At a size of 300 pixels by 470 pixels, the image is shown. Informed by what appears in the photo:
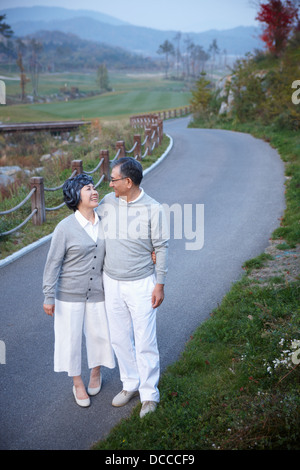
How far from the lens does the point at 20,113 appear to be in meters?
55.8

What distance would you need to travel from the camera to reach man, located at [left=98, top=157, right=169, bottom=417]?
4020 mm

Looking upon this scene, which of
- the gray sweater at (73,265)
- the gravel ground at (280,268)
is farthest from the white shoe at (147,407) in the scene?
the gravel ground at (280,268)

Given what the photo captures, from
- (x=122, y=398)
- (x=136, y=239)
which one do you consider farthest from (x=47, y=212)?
(x=136, y=239)

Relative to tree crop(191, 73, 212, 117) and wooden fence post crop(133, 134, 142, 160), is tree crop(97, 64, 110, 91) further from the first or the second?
wooden fence post crop(133, 134, 142, 160)

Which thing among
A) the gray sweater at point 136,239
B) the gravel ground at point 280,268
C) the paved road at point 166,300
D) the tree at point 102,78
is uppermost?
the tree at point 102,78

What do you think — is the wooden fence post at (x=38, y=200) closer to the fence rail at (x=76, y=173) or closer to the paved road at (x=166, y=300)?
the fence rail at (x=76, y=173)

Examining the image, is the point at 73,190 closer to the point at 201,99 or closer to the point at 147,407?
the point at 147,407

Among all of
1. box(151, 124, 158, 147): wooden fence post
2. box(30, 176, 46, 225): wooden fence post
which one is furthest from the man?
box(151, 124, 158, 147): wooden fence post

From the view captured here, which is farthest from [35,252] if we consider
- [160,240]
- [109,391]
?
[160,240]

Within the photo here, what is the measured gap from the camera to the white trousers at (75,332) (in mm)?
4238

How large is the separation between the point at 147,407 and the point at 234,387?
0.88 metres

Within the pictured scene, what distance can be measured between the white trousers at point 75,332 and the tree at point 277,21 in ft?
116

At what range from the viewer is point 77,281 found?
4172 mm
